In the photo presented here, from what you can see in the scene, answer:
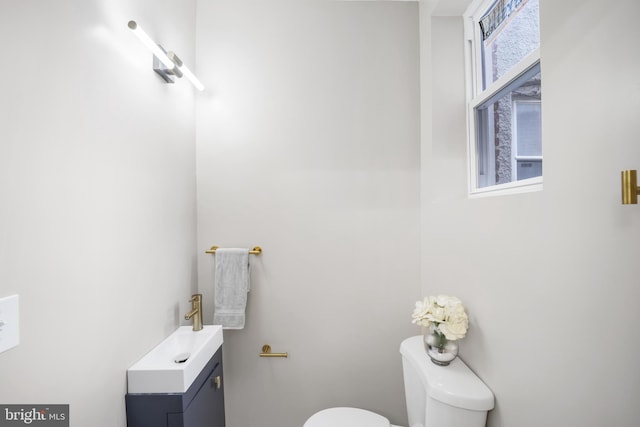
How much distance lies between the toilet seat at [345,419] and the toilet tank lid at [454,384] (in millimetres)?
358

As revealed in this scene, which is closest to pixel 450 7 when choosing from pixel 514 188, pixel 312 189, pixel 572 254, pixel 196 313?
pixel 514 188

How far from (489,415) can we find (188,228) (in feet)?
5.02

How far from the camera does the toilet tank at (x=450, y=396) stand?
0.99m

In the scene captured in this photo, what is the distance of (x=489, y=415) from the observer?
1.05 meters

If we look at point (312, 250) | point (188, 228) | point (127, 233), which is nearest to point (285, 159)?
point (312, 250)

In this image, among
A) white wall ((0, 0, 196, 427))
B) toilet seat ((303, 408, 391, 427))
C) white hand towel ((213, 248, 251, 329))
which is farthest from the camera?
white hand towel ((213, 248, 251, 329))

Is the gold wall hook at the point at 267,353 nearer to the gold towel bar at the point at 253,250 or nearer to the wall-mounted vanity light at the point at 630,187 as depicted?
the gold towel bar at the point at 253,250

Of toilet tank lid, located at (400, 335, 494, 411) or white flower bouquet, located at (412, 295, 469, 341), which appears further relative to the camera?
white flower bouquet, located at (412, 295, 469, 341)

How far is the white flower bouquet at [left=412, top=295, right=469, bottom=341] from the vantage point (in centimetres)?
111

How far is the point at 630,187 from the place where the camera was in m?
0.52

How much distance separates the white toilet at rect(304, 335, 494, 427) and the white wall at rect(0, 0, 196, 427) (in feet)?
3.03

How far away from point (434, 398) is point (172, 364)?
0.95 meters

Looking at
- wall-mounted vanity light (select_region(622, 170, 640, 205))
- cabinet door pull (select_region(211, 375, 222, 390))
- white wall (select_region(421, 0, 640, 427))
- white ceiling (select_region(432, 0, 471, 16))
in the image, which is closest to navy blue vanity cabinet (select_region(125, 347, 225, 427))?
cabinet door pull (select_region(211, 375, 222, 390))

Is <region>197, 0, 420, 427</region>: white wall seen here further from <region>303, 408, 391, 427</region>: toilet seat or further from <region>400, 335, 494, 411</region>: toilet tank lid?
<region>400, 335, 494, 411</region>: toilet tank lid
